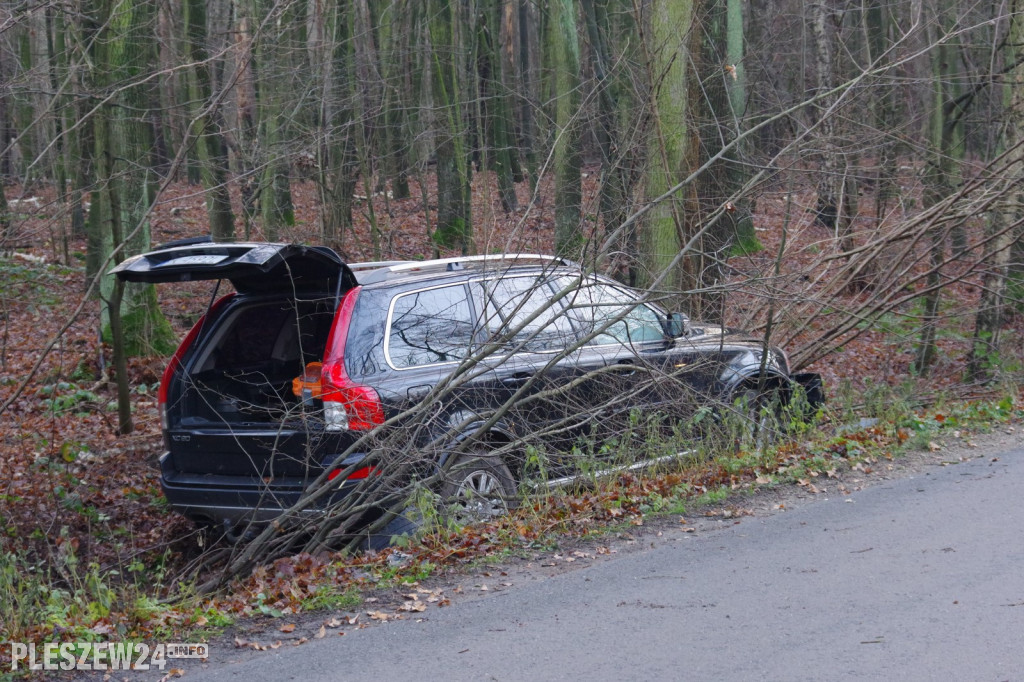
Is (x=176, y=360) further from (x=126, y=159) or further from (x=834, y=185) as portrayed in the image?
(x=834, y=185)

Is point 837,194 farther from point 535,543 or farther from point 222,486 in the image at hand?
point 222,486

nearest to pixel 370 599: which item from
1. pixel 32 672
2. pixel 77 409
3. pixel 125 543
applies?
pixel 32 672

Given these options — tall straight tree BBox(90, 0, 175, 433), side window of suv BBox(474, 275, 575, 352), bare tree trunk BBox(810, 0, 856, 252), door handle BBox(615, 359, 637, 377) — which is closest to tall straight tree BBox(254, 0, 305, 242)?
tall straight tree BBox(90, 0, 175, 433)

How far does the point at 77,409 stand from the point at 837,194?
9045 mm

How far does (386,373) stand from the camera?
20.5ft

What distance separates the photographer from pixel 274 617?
17.0 feet

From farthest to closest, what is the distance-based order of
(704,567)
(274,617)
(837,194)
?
(837,194), (704,567), (274,617)

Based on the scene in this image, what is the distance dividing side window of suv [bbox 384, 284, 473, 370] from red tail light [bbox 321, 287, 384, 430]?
0.34 metres

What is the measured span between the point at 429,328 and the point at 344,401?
2.95ft

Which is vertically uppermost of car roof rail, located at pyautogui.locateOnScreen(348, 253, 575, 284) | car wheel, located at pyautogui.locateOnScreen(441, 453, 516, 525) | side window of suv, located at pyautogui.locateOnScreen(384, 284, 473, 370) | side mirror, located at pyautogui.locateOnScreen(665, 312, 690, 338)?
car roof rail, located at pyautogui.locateOnScreen(348, 253, 575, 284)

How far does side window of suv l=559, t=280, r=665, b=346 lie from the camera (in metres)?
6.98

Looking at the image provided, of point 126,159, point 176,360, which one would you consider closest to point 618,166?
point 176,360

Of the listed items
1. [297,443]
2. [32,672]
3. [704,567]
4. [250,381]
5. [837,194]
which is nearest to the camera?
[32,672]

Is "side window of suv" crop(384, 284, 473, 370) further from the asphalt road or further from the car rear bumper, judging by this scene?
the asphalt road
